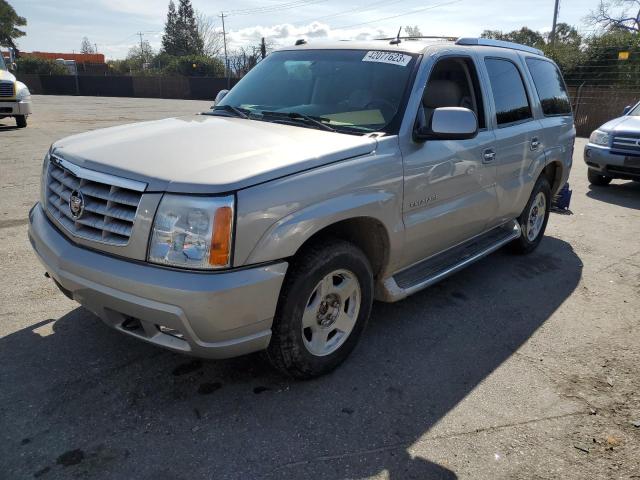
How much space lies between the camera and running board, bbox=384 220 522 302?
11.5 ft

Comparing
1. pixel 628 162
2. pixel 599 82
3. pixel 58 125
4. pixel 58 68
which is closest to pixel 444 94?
pixel 628 162

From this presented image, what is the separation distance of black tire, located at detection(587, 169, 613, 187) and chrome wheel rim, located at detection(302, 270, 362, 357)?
818 cm

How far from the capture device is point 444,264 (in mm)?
3979

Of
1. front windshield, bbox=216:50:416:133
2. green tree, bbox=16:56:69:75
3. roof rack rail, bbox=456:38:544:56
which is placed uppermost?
green tree, bbox=16:56:69:75

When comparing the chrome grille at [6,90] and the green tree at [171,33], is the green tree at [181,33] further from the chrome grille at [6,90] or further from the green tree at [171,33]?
the chrome grille at [6,90]

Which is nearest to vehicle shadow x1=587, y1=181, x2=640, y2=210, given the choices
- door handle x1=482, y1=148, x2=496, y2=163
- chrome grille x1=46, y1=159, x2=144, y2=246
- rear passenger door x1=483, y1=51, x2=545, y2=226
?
rear passenger door x1=483, y1=51, x2=545, y2=226

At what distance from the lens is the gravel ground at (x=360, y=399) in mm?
2482

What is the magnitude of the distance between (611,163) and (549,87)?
4.45m

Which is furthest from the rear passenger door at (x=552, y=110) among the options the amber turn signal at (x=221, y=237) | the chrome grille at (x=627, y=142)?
the amber turn signal at (x=221, y=237)

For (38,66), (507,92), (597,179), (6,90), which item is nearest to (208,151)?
(507,92)

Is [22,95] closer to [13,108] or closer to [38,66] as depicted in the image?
[13,108]

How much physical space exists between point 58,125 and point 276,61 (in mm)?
14654

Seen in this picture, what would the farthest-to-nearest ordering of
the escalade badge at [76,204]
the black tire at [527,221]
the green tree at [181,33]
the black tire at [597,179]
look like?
the green tree at [181,33] < the black tire at [597,179] < the black tire at [527,221] < the escalade badge at [76,204]

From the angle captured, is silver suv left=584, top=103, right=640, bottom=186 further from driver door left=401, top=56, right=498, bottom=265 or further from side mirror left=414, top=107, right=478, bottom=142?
side mirror left=414, top=107, right=478, bottom=142
